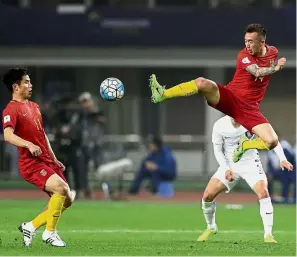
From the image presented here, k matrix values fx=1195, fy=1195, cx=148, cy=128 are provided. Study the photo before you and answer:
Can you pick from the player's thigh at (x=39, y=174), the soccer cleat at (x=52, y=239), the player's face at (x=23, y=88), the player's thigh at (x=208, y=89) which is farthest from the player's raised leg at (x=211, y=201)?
the player's face at (x=23, y=88)

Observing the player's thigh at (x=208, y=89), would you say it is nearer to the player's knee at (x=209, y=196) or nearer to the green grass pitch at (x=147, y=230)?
the player's knee at (x=209, y=196)

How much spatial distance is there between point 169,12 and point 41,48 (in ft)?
11.8

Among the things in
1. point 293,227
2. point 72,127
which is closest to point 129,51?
point 72,127

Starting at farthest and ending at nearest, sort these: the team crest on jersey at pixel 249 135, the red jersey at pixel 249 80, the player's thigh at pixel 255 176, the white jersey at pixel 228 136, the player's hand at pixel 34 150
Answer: the white jersey at pixel 228 136
the team crest on jersey at pixel 249 135
the player's thigh at pixel 255 176
the red jersey at pixel 249 80
the player's hand at pixel 34 150

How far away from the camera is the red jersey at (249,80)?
14719 millimetres

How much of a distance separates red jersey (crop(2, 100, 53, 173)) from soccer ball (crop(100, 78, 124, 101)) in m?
0.87

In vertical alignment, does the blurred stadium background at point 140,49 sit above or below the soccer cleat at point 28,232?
above

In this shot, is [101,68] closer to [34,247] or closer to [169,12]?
[169,12]

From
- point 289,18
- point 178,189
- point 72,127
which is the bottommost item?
point 178,189

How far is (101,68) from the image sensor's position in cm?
Result: 3303

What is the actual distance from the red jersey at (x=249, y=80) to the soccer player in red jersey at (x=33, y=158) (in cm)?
243

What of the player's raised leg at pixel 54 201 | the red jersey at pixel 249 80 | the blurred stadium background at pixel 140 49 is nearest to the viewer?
the player's raised leg at pixel 54 201

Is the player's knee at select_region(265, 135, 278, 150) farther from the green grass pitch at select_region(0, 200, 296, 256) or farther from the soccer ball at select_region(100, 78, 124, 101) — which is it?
the soccer ball at select_region(100, 78, 124, 101)

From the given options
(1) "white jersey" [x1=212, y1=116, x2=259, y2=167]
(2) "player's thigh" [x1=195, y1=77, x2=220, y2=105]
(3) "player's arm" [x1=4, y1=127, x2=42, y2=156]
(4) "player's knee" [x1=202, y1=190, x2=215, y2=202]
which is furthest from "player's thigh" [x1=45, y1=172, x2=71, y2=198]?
(1) "white jersey" [x1=212, y1=116, x2=259, y2=167]
